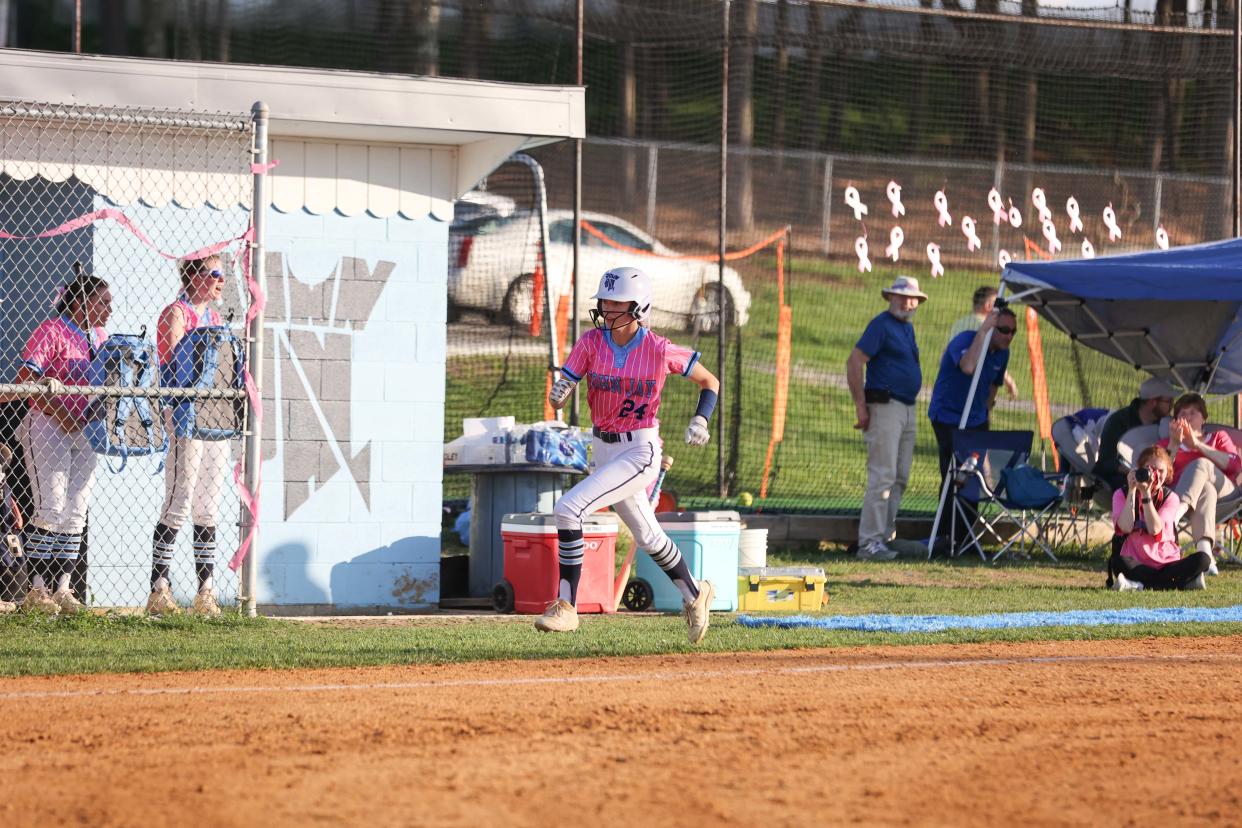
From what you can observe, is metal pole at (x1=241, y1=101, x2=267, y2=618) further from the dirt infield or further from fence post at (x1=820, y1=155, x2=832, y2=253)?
fence post at (x1=820, y1=155, x2=832, y2=253)

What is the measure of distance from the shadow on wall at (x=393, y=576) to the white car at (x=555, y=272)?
8.40 m

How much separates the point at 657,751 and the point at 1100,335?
35.6 ft

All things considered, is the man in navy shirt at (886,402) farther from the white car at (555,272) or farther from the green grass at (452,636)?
the white car at (555,272)

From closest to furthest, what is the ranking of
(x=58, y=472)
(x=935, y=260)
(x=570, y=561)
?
(x=570, y=561)
(x=58, y=472)
(x=935, y=260)

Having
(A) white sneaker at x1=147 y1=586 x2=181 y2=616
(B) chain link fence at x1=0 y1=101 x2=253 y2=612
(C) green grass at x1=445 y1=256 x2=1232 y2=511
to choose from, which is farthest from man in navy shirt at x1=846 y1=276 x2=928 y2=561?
(A) white sneaker at x1=147 y1=586 x2=181 y2=616

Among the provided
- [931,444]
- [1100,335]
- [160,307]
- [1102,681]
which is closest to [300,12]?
[931,444]

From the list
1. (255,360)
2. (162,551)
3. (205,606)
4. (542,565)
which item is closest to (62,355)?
(255,360)

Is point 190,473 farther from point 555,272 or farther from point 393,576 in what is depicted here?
point 555,272

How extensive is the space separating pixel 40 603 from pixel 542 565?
300 centimetres

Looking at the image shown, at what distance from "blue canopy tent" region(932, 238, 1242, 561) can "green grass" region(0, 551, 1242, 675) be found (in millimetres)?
2791

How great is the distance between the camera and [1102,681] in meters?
7.83

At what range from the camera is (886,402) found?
14812 mm

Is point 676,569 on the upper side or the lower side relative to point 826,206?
Result: lower

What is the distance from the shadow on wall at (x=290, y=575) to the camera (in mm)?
11008
